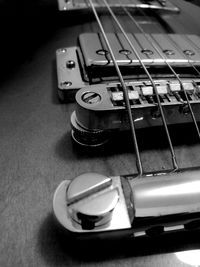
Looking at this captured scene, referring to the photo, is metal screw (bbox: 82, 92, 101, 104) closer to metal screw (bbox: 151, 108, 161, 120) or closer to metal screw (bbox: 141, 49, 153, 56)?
metal screw (bbox: 151, 108, 161, 120)

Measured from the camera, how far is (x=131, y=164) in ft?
1.54

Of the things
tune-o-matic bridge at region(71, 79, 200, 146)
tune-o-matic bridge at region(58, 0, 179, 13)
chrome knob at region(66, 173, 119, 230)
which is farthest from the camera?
tune-o-matic bridge at region(58, 0, 179, 13)

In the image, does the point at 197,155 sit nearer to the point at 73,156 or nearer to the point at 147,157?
the point at 147,157

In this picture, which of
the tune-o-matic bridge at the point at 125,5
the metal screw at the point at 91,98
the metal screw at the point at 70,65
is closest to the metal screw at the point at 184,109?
the metal screw at the point at 91,98

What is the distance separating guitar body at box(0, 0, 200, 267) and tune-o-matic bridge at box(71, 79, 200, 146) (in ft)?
0.11

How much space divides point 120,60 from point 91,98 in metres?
0.16

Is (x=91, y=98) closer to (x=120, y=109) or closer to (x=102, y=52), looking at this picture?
(x=120, y=109)

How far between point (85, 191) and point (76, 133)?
0.55ft

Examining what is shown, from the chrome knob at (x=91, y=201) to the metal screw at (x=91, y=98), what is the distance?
16cm

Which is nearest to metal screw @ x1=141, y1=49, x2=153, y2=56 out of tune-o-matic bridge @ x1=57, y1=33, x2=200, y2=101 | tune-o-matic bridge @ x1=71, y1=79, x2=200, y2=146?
tune-o-matic bridge @ x1=57, y1=33, x2=200, y2=101

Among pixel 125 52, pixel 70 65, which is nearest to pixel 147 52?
pixel 125 52

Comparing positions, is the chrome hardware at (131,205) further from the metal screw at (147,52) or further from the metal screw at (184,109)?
the metal screw at (147,52)

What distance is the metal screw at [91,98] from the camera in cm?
47

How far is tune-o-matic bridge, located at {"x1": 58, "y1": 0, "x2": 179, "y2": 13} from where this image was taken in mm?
962
